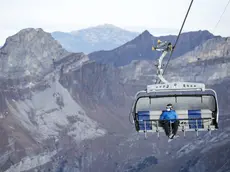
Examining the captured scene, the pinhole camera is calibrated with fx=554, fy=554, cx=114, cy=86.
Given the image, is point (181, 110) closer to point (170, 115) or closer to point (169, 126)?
point (169, 126)

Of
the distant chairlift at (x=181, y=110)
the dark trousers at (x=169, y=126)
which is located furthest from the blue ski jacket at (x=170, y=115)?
the distant chairlift at (x=181, y=110)

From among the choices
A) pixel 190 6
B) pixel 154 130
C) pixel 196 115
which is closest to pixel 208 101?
pixel 196 115

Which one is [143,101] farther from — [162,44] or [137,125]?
[162,44]

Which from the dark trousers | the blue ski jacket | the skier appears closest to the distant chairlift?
the dark trousers

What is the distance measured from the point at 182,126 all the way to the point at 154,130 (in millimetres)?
1943

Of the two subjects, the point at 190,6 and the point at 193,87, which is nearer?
the point at 190,6

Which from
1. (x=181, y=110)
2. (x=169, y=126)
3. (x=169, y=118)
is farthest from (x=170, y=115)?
(x=181, y=110)

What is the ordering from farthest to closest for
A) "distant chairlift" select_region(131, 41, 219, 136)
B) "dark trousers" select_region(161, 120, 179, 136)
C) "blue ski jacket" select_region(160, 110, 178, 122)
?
"distant chairlift" select_region(131, 41, 219, 136)
"dark trousers" select_region(161, 120, 179, 136)
"blue ski jacket" select_region(160, 110, 178, 122)

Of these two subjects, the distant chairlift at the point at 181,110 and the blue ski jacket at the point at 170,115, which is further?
the distant chairlift at the point at 181,110

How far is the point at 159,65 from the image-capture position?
3309cm

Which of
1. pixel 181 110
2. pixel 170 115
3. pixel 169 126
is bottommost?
pixel 169 126

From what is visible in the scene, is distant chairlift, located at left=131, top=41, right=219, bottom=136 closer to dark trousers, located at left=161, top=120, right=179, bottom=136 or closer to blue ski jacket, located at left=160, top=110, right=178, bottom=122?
dark trousers, located at left=161, top=120, right=179, bottom=136

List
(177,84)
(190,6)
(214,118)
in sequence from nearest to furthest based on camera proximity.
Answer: (190,6) < (177,84) < (214,118)

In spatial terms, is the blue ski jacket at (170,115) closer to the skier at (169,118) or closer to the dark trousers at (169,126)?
the skier at (169,118)
